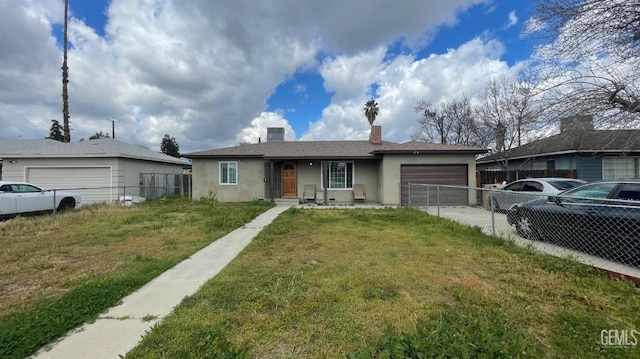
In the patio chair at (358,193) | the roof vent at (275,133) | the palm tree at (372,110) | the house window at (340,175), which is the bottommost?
the patio chair at (358,193)

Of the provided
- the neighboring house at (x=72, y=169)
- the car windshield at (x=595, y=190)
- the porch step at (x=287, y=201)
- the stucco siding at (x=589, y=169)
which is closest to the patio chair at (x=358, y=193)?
the porch step at (x=287, y=201)

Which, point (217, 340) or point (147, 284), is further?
point (147, 284)

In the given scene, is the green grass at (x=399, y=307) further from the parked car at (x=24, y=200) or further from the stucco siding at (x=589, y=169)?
the stucco siding at (x=589, y=169)

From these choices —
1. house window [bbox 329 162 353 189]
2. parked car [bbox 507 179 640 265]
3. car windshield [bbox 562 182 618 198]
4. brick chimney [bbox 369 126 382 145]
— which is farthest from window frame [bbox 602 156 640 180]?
house window [bbox 329 162 353 189]

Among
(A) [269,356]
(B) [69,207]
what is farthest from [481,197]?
(B) [69,207]

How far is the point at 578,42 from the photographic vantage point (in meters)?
6.75

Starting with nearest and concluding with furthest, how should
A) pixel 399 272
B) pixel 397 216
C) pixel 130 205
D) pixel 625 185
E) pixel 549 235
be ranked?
pixel 399 272 < pixel 625 185 < pixel 549 235 < pixel 397 216 < pixel 130 205

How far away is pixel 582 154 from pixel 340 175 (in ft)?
41.1

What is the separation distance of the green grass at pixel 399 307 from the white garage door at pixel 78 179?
46.0ft

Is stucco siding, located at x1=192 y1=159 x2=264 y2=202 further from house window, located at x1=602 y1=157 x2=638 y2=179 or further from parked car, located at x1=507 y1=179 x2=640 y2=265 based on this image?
house window, located at x1=602 y1=157 x2=638 y2=179

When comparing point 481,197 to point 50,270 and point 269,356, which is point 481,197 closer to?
point 269,356

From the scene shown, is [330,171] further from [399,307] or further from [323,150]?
[399,307]

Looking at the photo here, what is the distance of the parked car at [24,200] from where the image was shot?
10.4 meters

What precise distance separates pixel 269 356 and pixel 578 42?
357 inches
